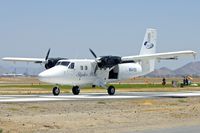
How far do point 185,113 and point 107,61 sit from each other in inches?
899

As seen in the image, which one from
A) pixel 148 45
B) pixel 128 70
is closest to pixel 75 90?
pixel 128 70

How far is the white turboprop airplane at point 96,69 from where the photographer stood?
46156 mm

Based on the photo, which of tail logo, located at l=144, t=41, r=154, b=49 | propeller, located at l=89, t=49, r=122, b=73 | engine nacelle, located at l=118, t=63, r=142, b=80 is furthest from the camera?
tail logo, located at l=144, t=41, r=154, b=49

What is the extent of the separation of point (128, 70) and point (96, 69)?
12.2ft

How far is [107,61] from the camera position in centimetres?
4975

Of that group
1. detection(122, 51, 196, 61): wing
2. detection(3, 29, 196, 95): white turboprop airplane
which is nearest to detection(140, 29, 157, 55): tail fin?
detection(3, 29, 196, 95): white turboprop airplane

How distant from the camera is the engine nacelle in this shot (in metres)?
51.7

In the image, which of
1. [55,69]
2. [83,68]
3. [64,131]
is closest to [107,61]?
[83,68]

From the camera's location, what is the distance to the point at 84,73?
49000 millimetres

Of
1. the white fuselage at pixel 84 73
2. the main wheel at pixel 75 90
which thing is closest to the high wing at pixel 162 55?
the white fuselage at pixel 84 73

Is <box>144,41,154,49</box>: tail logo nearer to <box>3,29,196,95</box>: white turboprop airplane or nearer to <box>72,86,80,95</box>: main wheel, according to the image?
<box>3,29,196,95</box>: white turboprop airplane

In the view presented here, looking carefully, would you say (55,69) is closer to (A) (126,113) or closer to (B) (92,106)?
(B) (92,106)

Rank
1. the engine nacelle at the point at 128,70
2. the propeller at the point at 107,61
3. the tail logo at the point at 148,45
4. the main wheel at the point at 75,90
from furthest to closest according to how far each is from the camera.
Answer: the tail logo at the point at 148,45
the engine nacelle at the point at 128,70
the propeller at the point at 107,61
the main wheel at the point at 75,90

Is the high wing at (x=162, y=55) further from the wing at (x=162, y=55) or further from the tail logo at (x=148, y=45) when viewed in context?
the tail logo at (x=148, y=45)
